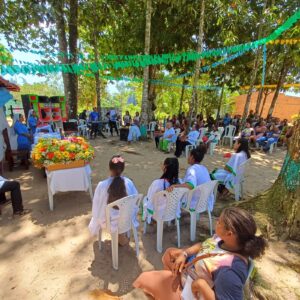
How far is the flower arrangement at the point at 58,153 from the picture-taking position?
4039 mm

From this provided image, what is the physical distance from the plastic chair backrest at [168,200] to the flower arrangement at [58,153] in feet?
6.27

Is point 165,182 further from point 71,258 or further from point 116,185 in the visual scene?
point 71,258

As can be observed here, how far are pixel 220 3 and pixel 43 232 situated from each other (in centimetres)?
1100

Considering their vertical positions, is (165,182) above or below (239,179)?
above

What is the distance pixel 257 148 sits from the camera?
33.2ft

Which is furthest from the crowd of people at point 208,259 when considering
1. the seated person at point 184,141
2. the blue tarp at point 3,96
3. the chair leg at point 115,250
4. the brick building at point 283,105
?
the brick building at point 283,105

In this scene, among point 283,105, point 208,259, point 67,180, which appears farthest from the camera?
point 283,105

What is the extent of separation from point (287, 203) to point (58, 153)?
378cm

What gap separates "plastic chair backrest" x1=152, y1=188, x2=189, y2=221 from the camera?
2.91 metres

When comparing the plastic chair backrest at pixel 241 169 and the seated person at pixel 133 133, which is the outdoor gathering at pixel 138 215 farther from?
the seated person at pixel 133 133

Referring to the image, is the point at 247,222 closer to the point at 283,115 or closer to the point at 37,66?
the point at 37,66

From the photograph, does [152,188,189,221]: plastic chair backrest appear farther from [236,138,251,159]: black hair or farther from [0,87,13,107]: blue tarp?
[0,87,13,107]: blue tarp

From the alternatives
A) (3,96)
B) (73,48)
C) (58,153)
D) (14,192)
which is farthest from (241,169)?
(73,48)

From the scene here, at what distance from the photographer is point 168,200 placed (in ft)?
9.67
